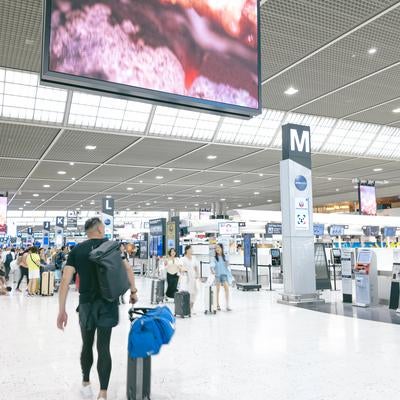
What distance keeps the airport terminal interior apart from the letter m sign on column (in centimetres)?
4

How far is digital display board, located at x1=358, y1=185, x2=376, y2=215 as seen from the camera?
2420 centimetres

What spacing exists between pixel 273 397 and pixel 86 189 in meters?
25.0

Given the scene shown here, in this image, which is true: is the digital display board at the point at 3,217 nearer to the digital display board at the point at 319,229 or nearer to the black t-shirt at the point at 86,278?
the digital display board at the point at 319,229

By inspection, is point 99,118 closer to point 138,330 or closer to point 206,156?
point 206,156

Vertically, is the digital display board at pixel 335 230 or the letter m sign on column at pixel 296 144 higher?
the letter m sign on column at pixel 296 144

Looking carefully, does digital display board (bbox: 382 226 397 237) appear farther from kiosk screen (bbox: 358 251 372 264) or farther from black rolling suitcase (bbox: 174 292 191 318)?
black rolling suitcase (bbox: 174 292 191 318)

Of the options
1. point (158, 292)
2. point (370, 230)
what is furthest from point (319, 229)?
point (158, 292)

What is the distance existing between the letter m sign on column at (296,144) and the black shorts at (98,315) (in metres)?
9.02

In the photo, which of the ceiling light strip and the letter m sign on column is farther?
the letter m sign on column

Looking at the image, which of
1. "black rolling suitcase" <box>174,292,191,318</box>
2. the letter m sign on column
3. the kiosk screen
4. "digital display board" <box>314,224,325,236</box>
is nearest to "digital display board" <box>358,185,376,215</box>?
"digital display board" <box>314,224,325,236</box>

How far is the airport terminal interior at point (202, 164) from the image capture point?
455 cm

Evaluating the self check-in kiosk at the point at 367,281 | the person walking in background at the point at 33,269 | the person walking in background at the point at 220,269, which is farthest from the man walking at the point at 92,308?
the person walking in background at the point at 33,269

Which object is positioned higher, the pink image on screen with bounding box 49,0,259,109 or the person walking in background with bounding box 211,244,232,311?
the pink image on screen with bounding box 49,0,259,109

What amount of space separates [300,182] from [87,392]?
9.14 metres
